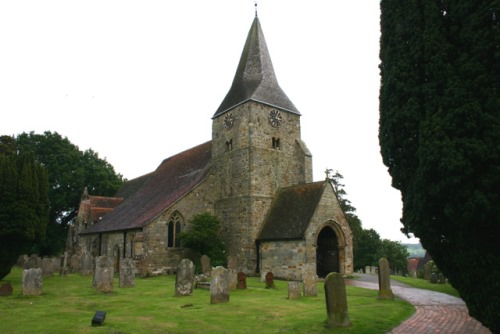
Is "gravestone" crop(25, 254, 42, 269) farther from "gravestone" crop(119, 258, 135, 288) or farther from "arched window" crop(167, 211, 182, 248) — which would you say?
"gravestone" crop(119, 258, 135, 288)

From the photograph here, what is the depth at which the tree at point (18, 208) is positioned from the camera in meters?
17.7

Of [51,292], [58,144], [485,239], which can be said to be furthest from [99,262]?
[58,144]

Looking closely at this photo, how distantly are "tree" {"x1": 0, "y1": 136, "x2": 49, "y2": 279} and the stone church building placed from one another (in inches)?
249

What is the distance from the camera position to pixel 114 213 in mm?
33250

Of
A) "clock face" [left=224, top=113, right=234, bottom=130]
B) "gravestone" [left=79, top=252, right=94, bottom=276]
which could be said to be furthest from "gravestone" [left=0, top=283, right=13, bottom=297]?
"clock face" [left=224, top=113, right=234, bottom=130]

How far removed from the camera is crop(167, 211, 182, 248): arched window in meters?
25.2

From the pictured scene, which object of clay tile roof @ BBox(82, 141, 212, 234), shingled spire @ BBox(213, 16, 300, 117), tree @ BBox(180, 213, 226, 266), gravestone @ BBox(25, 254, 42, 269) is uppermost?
shingled spire @ BBox(213, 16, 300, 117)

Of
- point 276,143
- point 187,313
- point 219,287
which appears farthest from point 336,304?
point 276,143

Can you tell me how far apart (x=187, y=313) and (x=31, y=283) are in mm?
7492

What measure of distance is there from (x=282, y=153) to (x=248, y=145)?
273cm

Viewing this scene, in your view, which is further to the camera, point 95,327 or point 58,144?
point 58,144

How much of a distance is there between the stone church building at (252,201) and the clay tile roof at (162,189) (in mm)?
139

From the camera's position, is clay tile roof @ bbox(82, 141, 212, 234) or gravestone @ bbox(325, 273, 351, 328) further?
clay tile roof @ bbox(82, 141, 212, 234)

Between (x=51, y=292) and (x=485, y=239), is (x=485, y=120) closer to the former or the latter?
(x=485, y=239)
